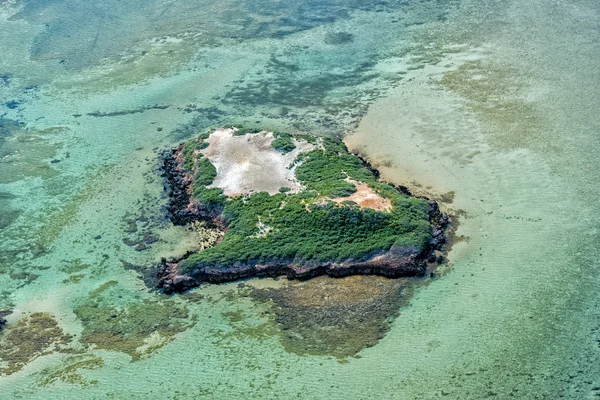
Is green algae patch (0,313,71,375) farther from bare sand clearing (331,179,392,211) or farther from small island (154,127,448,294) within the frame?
bare sand clearing (331,179,392,211)

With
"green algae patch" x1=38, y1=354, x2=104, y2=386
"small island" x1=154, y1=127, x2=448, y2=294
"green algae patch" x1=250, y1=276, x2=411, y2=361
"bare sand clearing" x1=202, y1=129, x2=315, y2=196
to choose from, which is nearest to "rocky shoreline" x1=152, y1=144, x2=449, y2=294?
"small island" x1=154, y1=127, x2=448, y2=294

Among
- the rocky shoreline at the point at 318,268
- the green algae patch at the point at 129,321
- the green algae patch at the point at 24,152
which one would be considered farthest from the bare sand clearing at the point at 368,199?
the green algae patch at the point at 24,152

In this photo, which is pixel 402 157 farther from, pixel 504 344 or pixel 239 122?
pixel 504 344

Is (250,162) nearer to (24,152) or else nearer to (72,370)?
(72,370)

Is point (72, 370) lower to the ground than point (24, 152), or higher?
lower

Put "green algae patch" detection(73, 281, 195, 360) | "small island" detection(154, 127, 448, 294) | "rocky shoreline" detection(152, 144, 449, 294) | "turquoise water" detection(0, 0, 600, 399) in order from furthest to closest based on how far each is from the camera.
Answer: "small island" detection(154, 127, 448, 294) < "rocky shoreline" detection(152, 144, 449, 294) < "green algae patch" detection(73, 281, 195, 360) < "turquoise water" detection(0, 0, 600, 399)

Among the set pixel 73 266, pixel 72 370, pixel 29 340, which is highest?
pixel 73 266

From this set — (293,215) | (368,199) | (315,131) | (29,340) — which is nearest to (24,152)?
(29,340)

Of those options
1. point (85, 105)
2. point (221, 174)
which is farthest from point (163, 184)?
point (85, 105)
